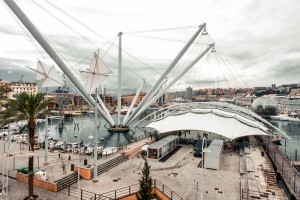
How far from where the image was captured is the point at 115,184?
22.3 meters

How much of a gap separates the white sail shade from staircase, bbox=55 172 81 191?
415 inches

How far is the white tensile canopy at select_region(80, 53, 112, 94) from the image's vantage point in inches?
962

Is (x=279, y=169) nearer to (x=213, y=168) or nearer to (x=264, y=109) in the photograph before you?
(x=213, y=168)

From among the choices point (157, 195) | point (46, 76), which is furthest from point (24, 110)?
point (157, 195)

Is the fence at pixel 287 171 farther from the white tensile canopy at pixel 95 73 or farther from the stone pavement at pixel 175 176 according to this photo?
the white tensile canopy at pixel 95 73

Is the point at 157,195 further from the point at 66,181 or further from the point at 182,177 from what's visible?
the point at 66,181

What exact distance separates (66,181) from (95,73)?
11.2 metres

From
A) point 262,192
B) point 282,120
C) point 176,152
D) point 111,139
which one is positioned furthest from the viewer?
point 282,120

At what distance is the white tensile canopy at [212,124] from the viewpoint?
36.2 meters

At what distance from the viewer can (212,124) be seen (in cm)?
3812

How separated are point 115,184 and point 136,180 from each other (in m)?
2.24

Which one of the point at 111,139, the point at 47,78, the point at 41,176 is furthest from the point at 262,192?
the point at 111,139

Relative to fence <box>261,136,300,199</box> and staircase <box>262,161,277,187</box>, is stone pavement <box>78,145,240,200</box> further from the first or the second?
fence <box>261,136,300,199</box>

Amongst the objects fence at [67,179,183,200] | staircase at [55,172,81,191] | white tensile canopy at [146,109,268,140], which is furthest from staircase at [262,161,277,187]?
staircase at [55,172,81,191]
